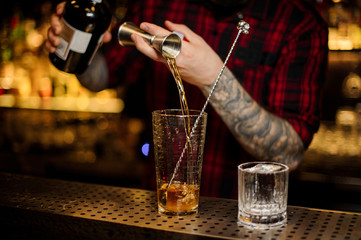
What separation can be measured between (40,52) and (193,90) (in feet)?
7.32

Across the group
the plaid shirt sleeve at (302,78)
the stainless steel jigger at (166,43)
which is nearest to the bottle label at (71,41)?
the stainless steel jigger at (166,43)

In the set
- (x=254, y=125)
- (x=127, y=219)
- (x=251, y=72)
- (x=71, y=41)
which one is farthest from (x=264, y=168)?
(x=251, y=72)

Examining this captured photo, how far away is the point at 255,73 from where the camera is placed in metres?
1.94

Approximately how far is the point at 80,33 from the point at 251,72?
706mm

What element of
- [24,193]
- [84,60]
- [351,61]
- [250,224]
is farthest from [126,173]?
[250,224]

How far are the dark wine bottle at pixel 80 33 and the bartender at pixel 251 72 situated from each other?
63 mm

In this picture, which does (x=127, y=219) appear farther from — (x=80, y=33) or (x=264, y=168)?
(x=80, y=33)

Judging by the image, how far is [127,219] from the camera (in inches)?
42.7

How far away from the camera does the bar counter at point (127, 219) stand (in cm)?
102

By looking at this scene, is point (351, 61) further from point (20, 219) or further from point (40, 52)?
point (20, 219)

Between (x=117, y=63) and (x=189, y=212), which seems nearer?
(x=189, y=212)

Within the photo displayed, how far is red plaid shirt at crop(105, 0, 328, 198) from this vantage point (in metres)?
1.84

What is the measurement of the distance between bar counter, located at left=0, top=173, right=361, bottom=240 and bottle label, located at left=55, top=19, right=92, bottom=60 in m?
0.47

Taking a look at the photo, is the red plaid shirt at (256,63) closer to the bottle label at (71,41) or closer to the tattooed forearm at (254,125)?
the tattooed forearm at (254,125)
